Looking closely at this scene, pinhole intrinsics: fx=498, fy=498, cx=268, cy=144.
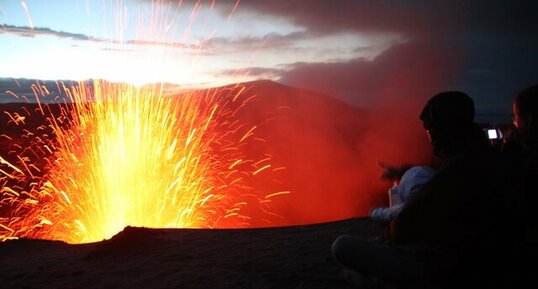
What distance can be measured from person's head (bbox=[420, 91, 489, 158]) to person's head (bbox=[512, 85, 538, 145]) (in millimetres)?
764

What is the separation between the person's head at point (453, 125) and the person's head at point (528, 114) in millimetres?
764

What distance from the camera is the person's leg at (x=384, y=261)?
9.52 feet

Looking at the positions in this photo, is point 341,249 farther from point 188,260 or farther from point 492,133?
point 492,133

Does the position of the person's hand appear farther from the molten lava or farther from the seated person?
the molten lava

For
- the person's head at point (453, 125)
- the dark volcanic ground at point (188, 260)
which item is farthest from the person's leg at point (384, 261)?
the dark volcanic ground at point (188, 260)

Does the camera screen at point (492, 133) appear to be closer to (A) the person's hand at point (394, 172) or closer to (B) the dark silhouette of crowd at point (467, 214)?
(A) the person's hand at point (394, 172)

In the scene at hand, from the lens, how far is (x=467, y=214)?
2506mm

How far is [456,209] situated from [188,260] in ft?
12.7

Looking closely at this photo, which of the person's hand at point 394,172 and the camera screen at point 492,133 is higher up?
the camera screen at point 492,133

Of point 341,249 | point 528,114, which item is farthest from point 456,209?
point 528,114

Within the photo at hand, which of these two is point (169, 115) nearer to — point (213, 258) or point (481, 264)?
point (213, 258)

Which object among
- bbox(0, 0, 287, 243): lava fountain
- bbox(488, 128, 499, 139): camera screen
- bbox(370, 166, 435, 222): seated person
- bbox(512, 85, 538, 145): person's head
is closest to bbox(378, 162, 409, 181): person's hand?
bbox(370, 166, 435, 222): seated person

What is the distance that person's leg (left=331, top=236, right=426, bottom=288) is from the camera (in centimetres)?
290

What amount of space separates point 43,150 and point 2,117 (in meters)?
12.3
